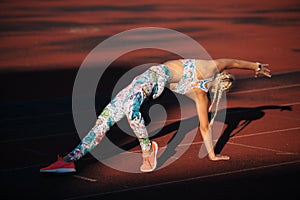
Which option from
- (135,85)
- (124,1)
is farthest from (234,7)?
(135,85)

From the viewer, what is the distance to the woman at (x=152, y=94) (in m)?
9.34

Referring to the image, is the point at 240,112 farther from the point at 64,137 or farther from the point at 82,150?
the point at 82,150

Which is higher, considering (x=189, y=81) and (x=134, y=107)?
(x=189, y=81)

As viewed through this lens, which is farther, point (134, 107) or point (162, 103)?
point (162, 103)

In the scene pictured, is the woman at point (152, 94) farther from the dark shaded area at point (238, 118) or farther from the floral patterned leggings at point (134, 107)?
the dark shaded area at point (238, 118)

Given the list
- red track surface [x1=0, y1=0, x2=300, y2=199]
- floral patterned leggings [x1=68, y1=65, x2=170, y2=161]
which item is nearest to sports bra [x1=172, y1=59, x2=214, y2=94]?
floral patterned leggings [x1=68, y1=65, x2=170, y2=161]

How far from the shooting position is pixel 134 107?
924 cm

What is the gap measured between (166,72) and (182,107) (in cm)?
474

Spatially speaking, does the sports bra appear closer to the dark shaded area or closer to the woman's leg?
the woman's leg

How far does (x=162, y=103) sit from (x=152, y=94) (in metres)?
5.30

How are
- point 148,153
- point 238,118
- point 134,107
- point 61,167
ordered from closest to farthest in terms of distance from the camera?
point 134,107 < point 61,167 < point 148,153 < point 238,118

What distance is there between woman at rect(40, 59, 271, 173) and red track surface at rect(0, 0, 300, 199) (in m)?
0.26

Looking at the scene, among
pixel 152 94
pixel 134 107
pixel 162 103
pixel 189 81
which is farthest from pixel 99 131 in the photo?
pixel 162 103

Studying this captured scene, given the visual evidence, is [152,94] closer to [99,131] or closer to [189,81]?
[189,81]
